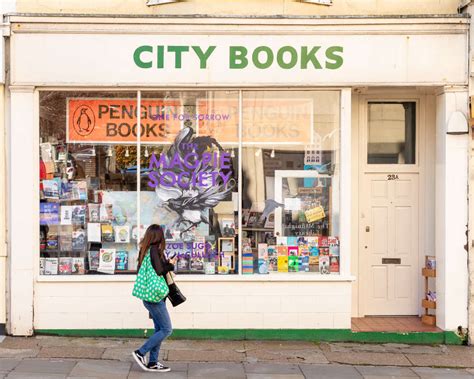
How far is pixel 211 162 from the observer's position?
9.88 m

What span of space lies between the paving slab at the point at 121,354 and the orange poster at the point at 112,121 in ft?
9.16

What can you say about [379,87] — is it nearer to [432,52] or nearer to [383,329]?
[432,52]

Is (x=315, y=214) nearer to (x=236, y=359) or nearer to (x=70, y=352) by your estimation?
(x=236, y=359)

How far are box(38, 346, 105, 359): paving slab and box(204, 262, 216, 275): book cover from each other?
1.76 metres

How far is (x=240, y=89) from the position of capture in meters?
9.70

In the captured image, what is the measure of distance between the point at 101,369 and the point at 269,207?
322cm

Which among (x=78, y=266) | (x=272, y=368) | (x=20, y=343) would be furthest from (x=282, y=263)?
(x=20, y=343)

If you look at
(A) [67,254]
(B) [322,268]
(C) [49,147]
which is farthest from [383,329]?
(C) [49,147]

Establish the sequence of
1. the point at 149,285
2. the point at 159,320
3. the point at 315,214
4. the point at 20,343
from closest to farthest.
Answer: the point at 149,285 → the point at 159,320 → the point at 20,343 → the point at 315,214

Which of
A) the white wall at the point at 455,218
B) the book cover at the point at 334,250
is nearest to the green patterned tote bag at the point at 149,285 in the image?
the book cover at the point at 334,250

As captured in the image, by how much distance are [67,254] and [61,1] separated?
3.40m

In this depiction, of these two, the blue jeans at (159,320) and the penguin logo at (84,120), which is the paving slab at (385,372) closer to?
the blue jeans at (159,320)

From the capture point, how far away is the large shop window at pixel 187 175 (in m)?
9.79

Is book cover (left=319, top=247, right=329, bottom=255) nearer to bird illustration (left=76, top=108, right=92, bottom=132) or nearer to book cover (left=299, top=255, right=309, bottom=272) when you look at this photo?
book cover (left=299, top=255, right=309, bottom=272)
